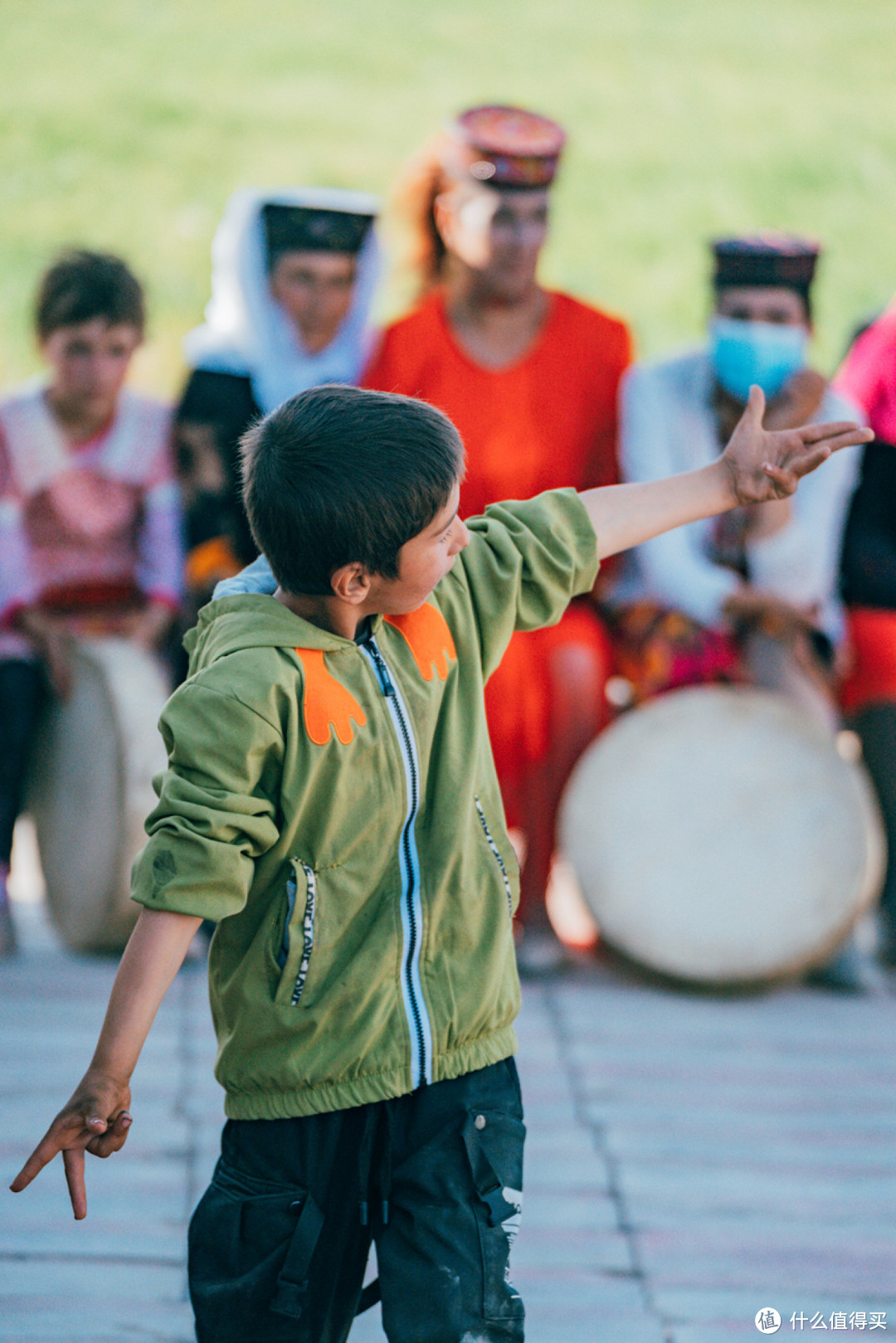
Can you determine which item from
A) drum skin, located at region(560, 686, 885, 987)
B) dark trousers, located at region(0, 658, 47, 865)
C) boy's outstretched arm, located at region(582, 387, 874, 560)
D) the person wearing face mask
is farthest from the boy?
dark trousers, located at region(0, 658, 47, 865)

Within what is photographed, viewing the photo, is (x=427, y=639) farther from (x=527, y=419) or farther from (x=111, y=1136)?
(x=527, y=419)

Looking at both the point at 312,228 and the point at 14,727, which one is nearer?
the point at 14,727

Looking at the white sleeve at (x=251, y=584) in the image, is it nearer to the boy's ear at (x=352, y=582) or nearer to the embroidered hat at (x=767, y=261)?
the boy's ear at (x=352, y=582)

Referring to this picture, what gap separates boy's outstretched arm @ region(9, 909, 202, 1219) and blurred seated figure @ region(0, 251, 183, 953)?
1.90 m

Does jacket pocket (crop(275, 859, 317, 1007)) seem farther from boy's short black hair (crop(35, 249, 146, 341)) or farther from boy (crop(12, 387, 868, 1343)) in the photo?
boy's short black hair (crop(35, 249, 146, 341))

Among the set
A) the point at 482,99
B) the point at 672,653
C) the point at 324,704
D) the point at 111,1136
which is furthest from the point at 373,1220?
the point at 482,99

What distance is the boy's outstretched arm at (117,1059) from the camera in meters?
A: 1.25

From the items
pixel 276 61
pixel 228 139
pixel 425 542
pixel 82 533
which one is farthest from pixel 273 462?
pixel 276 61

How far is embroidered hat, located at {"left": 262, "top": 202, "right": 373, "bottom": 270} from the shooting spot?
3.31 meters

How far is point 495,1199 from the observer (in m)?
1.40

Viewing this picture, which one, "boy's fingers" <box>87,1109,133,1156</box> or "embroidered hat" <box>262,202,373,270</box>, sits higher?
"embroidered hat" <box>262,202,373,270</box>

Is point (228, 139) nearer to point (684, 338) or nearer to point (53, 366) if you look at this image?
point (684, 338)

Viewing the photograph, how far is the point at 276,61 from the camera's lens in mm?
8562

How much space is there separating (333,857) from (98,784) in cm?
181
